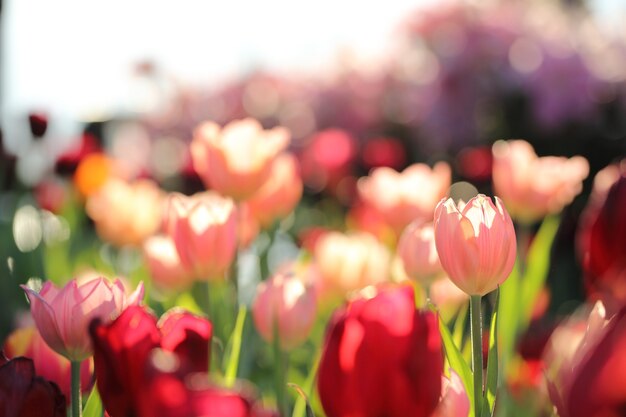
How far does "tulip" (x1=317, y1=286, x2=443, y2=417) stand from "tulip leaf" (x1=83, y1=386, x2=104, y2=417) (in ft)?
0.68

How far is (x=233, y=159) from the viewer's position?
1.11 metres

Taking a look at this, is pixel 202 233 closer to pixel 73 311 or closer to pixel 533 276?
pixel 73 311

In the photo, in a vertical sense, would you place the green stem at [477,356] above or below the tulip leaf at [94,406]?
above

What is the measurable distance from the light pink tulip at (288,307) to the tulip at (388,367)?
12.4 inches

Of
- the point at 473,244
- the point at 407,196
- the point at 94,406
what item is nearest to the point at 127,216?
the point at 407,196

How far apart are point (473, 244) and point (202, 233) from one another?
348mm

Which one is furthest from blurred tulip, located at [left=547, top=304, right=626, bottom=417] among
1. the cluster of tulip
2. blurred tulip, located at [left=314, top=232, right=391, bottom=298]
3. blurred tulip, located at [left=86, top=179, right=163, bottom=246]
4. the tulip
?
blurred tulip, located at [left=86, top=179, right=163, bottom=246]

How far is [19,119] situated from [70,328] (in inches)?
78.0

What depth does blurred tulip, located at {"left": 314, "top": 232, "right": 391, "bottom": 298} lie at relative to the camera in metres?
1.08

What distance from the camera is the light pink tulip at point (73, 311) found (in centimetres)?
56

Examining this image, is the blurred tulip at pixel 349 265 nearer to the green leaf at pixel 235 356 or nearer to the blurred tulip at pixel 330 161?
the green leaf at pixel 235 356

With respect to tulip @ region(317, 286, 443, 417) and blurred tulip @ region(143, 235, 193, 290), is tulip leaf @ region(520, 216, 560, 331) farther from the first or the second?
tulip @ region(317, 286, 443, 417)

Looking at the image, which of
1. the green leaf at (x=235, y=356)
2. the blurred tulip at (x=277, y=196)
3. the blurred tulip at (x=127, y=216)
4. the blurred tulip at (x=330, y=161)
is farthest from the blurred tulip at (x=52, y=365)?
the blurred tulip at (x=330, y=161)

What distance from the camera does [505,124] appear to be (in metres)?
3.30
